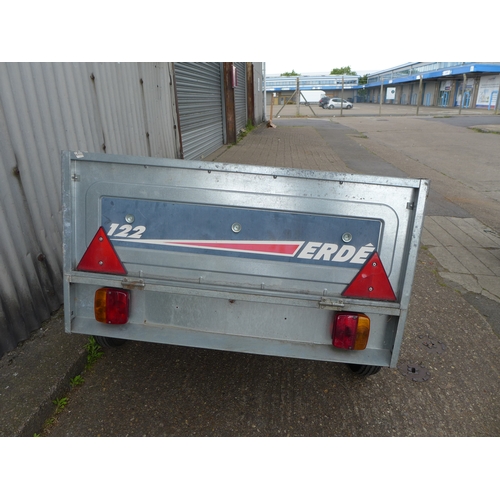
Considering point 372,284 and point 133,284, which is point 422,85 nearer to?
point 372,284

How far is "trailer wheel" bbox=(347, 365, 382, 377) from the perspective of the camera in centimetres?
275

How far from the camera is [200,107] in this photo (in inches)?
389

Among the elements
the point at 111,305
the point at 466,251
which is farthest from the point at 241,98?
the point at 111,305

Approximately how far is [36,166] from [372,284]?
275cm

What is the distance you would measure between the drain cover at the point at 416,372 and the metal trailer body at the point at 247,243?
806mm

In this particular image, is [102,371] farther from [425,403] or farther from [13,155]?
[425,403]

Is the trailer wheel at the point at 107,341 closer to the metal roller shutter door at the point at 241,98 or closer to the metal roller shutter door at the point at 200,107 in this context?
the metal roller shutter door at the point at 200,107

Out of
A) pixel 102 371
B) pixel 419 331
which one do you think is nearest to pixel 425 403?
pixel 419 331

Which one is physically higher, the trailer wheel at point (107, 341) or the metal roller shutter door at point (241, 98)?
the metal roller shutter door at point (241, 98)

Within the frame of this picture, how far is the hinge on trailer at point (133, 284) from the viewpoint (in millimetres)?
2338

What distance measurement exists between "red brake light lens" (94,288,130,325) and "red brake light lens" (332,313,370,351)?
4.33 ft

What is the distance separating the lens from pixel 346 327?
7.50ft

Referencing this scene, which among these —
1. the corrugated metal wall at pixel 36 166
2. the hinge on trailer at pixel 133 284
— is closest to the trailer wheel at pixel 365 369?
the hinge on trailer at pixel 133 284

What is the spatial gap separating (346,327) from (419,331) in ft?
5.52
